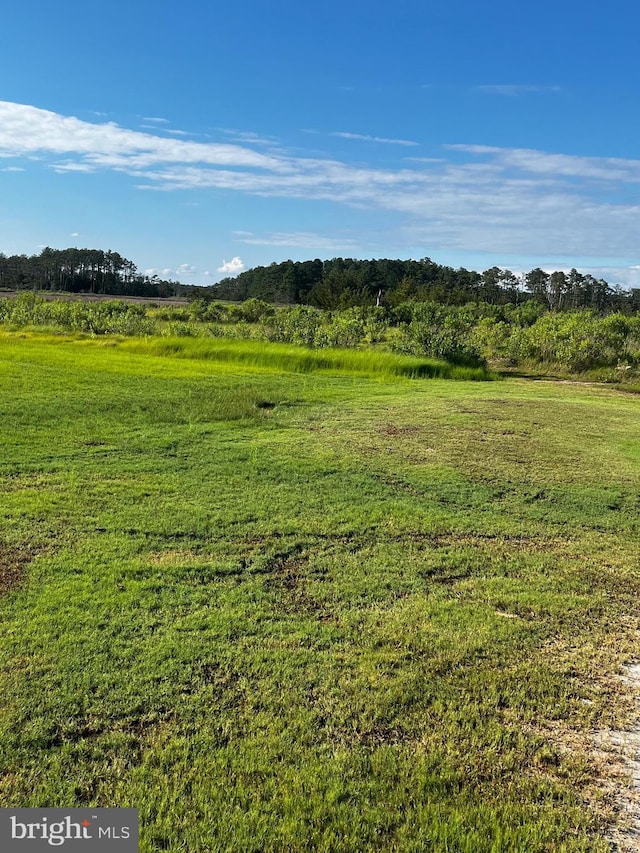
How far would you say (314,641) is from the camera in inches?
135

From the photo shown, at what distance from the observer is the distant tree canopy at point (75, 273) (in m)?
73.7

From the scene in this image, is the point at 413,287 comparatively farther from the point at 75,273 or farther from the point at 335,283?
the point at 75,273

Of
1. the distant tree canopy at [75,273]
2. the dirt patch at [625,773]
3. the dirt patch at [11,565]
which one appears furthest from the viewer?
the distant tree canopy at [75,273]

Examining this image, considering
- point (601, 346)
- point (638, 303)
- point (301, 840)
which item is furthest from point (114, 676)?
point (638, 303)

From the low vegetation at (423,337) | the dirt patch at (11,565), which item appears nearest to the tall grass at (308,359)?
the low vegetation at (423,337)

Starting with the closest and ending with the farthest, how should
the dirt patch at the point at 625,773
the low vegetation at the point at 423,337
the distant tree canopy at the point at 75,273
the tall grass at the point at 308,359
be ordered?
the dirt patch at the point at 625,773 → the tall grass at the point at 308,359 → the low vegetation at the point at 423,337 → the distant tree canopy at the point at 75,273

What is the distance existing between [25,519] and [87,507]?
1.80ft

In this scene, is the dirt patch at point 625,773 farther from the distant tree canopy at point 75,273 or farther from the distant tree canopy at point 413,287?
the distant tree canopy at point 75,273

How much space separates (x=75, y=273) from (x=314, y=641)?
81.8 metres

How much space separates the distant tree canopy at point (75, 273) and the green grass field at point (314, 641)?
2736 inches

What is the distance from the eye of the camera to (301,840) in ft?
7.19

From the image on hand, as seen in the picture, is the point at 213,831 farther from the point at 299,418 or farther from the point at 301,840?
the point at 299,418
